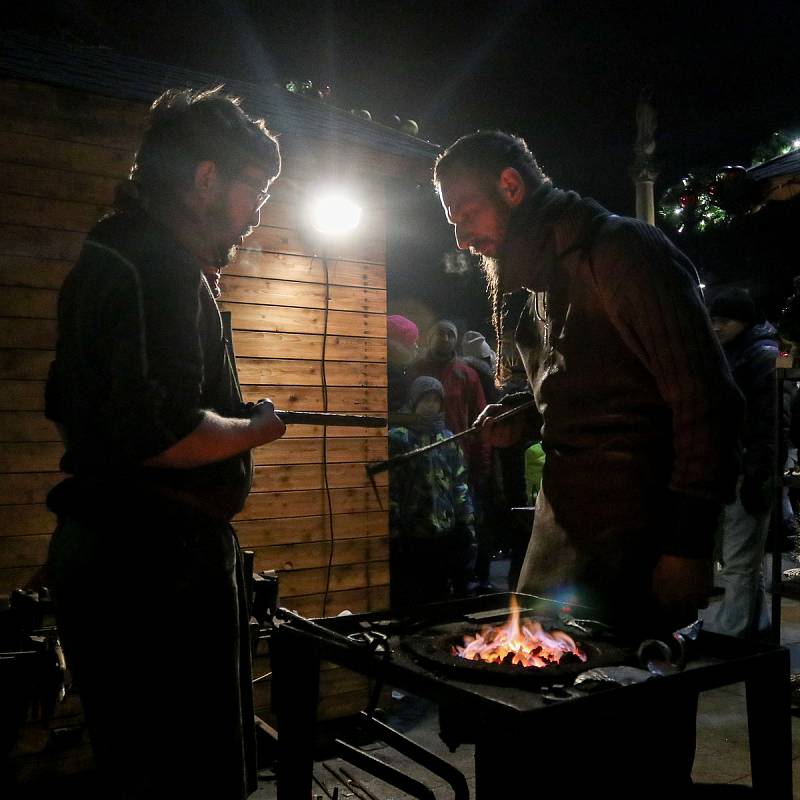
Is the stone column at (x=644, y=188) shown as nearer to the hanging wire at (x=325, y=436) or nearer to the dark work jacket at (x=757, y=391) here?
the dark work jacket at (x=757, y=391)

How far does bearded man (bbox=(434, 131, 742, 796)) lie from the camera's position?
7.07ft

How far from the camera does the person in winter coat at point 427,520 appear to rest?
663 cm

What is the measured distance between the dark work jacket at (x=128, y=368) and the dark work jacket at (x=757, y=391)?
5.23m

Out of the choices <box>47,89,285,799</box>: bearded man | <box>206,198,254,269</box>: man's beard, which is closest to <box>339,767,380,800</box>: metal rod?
<box>47,89,285,799</box>: bearded man

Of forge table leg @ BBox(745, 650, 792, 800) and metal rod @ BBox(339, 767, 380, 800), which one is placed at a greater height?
forge table leg @ BBox(745, 650, 792, 800)

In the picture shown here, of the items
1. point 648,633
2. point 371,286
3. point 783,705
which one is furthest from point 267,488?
point 783,705

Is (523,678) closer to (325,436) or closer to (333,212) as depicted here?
(325,436)

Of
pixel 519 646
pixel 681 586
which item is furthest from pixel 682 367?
pixel 519 646

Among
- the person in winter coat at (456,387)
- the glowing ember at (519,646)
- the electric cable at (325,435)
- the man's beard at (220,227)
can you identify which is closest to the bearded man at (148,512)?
the man's beard at (220,227)

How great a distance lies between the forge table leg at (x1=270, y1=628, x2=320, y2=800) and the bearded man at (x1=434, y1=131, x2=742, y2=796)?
88 cm

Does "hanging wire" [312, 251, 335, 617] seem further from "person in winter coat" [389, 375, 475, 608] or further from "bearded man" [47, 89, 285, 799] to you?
→ "bearded man" [47, 89, 285, 799]

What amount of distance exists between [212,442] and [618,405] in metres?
1.32

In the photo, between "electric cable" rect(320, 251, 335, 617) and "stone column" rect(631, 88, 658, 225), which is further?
"stone column" rect(631, 88, 658, 225)

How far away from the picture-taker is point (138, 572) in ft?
6.46
